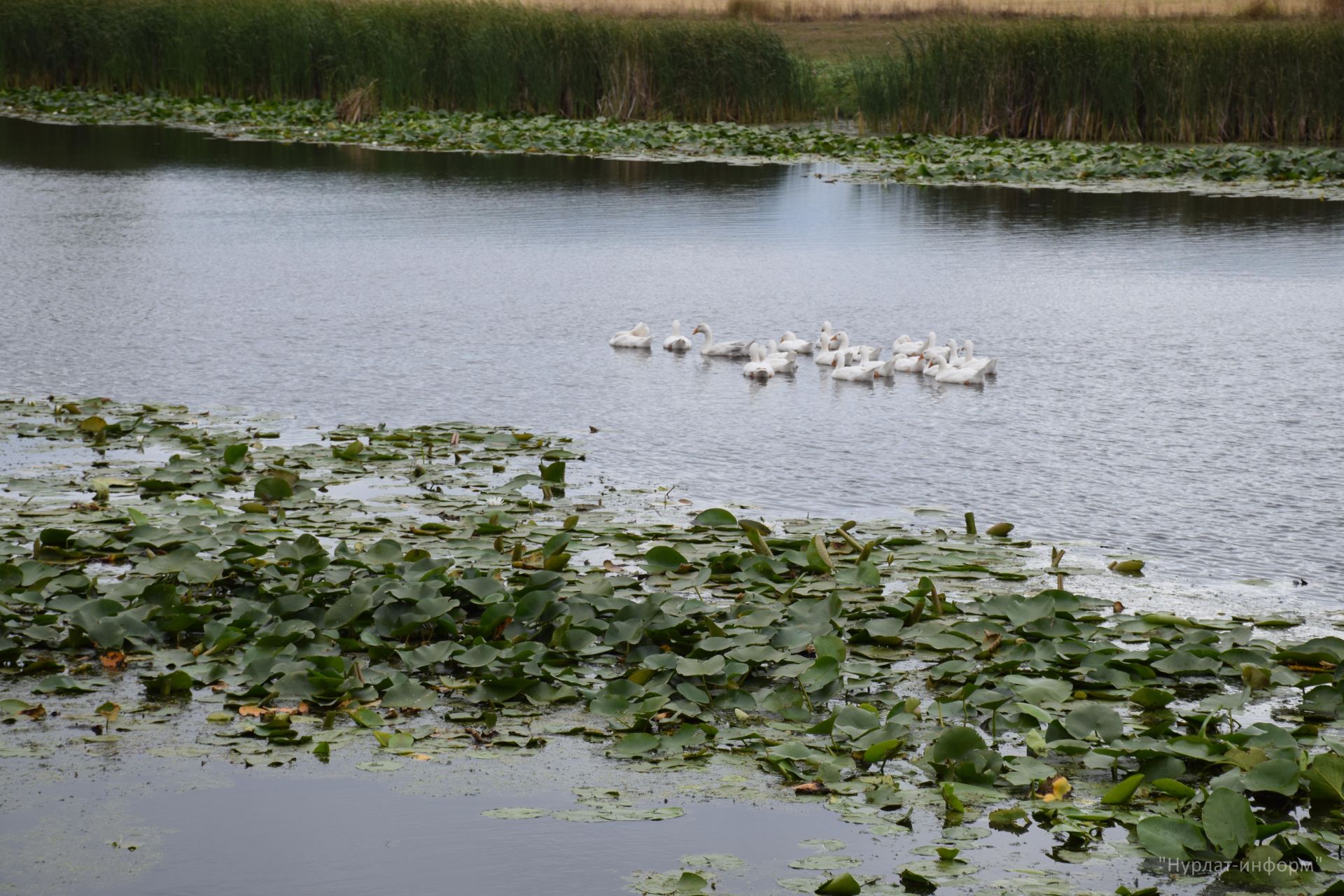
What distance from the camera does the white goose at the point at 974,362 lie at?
10438 mm

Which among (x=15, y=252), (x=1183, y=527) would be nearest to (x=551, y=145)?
(x=15, y=252)

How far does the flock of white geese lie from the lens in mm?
10516

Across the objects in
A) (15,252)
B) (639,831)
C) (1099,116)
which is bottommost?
(639,831)

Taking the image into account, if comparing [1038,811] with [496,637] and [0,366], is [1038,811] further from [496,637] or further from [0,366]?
[0,366]

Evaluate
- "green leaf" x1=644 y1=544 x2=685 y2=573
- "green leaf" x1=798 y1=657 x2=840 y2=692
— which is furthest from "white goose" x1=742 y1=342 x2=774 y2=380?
"green leaf" x1=798 y1=657 x2=840 y2=692

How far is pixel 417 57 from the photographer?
29.8 metres

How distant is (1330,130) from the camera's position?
24.8m

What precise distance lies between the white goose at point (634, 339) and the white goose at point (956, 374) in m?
2.18

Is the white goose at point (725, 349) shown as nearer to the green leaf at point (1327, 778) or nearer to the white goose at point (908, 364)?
the white goose at point (908, 364)

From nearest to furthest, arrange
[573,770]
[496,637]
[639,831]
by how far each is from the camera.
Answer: [639,831], [573,770], [496,637]

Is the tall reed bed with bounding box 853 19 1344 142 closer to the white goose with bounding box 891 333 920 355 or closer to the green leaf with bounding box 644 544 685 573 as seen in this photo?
the white goose with bounding box 891 333 920 355

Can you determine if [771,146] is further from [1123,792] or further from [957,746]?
[1123,792]

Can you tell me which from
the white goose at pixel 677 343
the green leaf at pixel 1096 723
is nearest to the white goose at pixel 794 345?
the white goose at pixel 677 343

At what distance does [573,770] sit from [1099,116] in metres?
22.5
